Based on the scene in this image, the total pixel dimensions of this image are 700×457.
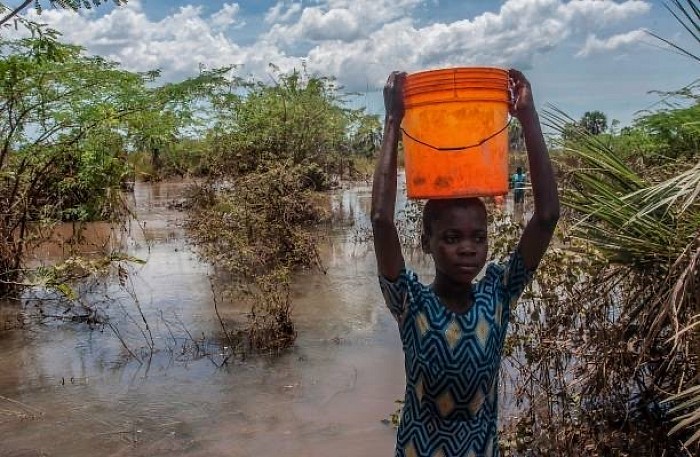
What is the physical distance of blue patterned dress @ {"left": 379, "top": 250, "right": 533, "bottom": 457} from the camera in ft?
5.58

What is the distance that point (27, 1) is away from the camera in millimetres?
3418

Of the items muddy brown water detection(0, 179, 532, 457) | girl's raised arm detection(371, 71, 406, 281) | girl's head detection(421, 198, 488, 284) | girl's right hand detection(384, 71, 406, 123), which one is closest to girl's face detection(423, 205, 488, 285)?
girl's head detection(421, 198, 488, 284)

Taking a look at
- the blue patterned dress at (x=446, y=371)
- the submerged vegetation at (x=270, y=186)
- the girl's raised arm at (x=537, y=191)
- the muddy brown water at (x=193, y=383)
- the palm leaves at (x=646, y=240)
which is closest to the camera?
the blue patterned dress at (x=446, y=371)

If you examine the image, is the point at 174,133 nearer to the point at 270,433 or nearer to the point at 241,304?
the point at 241,304

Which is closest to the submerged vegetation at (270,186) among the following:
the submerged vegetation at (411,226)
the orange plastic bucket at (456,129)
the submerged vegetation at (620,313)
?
the submerged vegetation at (411,226)

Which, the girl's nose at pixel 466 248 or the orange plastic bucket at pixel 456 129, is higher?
the orange plastic bucket at pixel 456 129

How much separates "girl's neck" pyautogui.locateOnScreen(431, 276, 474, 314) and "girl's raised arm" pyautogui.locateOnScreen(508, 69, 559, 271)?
188mm

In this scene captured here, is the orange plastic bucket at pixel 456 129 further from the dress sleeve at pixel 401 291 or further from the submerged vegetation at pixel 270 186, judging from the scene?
the submerged vegetation at pixel 270 186

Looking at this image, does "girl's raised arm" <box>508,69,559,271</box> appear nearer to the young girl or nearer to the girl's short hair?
the young girl

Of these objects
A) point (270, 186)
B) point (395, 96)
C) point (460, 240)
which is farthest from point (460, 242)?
point (270, 186)

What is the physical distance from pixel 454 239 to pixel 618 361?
2081mm

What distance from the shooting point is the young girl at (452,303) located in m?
1.71

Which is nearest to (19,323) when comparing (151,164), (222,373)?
(222,373)

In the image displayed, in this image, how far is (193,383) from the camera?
5.81m
